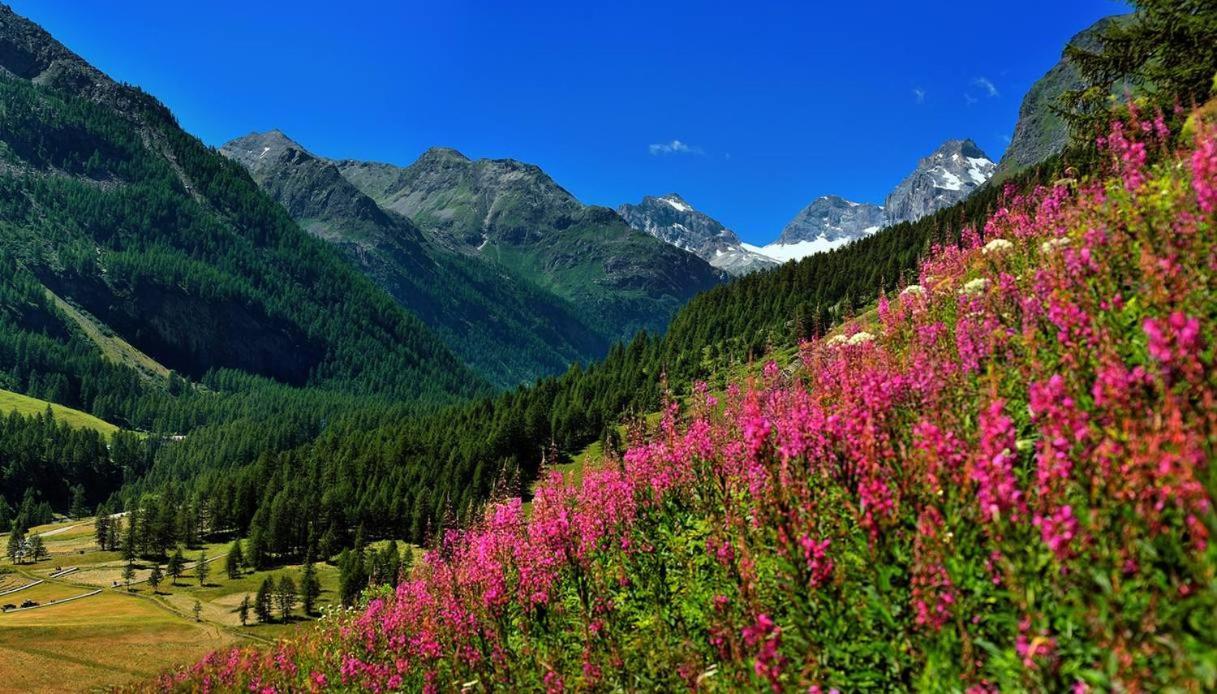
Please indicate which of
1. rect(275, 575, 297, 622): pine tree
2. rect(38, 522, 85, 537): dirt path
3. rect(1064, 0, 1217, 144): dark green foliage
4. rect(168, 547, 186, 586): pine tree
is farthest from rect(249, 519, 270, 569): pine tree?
rect(1064, 0, 1217, 144): dark green foliage

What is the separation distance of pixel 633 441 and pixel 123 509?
223 meters

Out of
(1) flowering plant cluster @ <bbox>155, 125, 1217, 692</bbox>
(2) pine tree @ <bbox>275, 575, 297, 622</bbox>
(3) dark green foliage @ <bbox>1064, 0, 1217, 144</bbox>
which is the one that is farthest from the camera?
(2) pine tree @ <bbox>275, 575, 297, 622</bbox>

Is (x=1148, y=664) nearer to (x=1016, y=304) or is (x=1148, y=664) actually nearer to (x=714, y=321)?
(x=1016, y=304)

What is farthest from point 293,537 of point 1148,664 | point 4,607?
point 1148,664

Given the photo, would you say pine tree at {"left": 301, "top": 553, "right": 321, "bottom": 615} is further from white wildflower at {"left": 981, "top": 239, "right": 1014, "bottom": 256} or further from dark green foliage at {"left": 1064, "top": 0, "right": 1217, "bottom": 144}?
white wildflower at {"left": 981, "top": 239, "right": 1014, "bottom": 256}

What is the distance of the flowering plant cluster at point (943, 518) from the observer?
4164mm

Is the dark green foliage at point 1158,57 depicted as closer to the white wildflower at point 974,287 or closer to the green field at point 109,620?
the white wildflower at point 974,287

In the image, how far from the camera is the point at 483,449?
11225 cm

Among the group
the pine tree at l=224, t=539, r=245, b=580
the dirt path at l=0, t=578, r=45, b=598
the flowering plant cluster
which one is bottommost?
the dirt path at l=0, t=578, r=45, b=598

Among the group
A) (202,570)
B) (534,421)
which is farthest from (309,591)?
(534,421)

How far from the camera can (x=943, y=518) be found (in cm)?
566

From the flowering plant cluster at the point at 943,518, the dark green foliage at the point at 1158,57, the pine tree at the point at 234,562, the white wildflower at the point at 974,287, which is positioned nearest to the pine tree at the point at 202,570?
the pine tree at the point at 234,562

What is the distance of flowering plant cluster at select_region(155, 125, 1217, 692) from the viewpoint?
13.7 feet

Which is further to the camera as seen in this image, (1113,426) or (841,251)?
(841,251)
